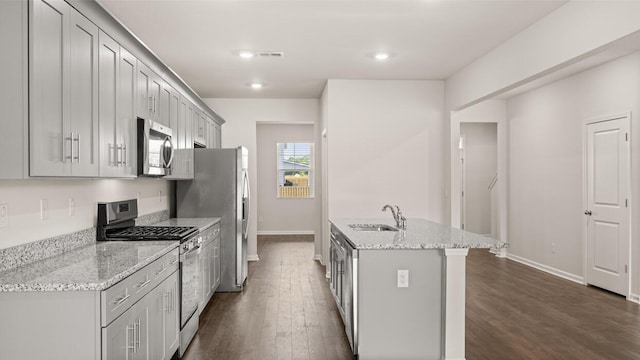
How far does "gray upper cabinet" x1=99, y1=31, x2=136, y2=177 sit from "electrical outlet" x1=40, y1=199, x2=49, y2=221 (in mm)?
405

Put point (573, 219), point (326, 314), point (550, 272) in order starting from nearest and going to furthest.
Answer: point (326, 314), point (573, 219), point (550, 272)

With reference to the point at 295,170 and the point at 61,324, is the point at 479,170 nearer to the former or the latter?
the point at 295,170

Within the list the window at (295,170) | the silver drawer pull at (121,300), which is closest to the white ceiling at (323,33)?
the silver drawer pull at (121,300)

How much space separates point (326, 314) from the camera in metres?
4.46

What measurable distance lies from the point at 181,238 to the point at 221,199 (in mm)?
1996

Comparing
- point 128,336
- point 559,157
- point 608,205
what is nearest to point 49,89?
point 128,336

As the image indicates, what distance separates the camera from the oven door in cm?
344

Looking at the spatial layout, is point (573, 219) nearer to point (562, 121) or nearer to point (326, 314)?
point (562, 121)

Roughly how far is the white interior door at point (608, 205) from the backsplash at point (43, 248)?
5.46 meters

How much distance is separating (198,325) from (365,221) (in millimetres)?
1888

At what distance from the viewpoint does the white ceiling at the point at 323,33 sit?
11.5 ft

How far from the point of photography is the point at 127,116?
10.2ft

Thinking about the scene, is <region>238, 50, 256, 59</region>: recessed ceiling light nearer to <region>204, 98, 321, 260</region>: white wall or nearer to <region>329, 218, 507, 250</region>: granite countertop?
<region>329, 218, 507, 250</region>: granite countertop

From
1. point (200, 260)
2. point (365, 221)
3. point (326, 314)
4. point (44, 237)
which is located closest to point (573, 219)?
point (365, 221)
